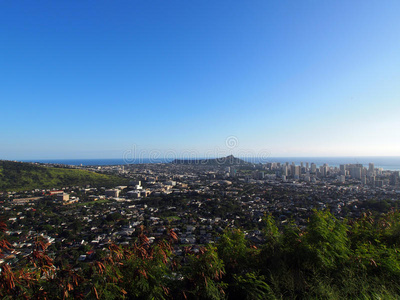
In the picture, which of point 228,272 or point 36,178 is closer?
point 228,272

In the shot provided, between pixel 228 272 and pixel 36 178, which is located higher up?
pixel 228 272

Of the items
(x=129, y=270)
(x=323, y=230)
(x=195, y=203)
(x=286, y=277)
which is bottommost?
(x=195, y=203)

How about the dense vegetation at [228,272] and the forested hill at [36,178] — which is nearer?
the dense vegetation at [228,272]

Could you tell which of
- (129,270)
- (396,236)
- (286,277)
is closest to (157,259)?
(129,270)

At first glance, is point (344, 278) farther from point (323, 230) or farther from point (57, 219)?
point (57, 219)

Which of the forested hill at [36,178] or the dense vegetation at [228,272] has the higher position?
the dense vegetation at [228,272]
